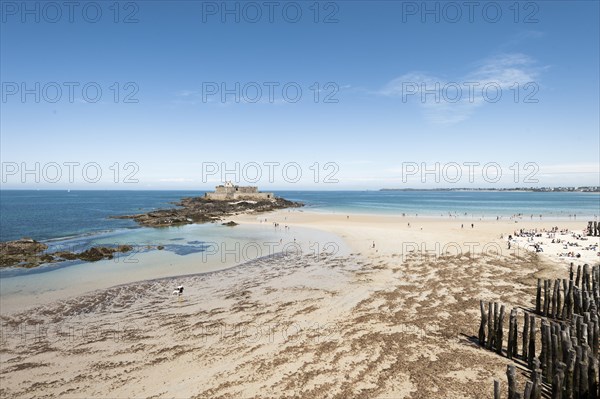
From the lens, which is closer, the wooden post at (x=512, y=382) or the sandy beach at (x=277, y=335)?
the wooden post at (x=512, y=382)

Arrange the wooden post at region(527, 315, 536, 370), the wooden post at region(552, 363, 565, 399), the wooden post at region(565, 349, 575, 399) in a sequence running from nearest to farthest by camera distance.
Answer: the wooden post at region(552, 363, 565, 399), the wooden post at region(565, 349, 575, 399), the wooden post at region(527, 315, 536, 370)

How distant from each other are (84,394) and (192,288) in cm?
1117

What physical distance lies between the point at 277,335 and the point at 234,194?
98.2m

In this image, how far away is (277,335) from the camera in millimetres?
14375

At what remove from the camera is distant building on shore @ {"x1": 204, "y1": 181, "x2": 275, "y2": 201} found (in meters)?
108

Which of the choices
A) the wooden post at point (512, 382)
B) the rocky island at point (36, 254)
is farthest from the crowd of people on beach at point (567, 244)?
the rocky island at point (36, 254)

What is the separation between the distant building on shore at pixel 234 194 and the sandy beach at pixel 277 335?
272 feet

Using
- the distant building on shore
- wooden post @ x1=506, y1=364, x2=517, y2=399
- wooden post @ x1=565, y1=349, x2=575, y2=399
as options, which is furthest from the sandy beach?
the distant building on shore

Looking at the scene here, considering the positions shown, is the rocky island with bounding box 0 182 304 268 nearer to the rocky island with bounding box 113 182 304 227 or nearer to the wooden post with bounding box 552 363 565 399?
the rocky island with bounding box 113 182 304 227

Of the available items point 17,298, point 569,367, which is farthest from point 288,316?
point 17,298

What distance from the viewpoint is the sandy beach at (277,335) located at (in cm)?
1077

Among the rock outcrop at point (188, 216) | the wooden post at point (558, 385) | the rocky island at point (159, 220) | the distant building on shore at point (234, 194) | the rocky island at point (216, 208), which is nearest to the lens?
the wooden post at point (558, 385)

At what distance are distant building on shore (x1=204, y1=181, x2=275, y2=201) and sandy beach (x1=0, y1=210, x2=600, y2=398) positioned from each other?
82846mm

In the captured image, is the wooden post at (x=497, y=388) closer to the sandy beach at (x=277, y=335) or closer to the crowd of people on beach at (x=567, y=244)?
the sandy beach at (x=277, y=335)
